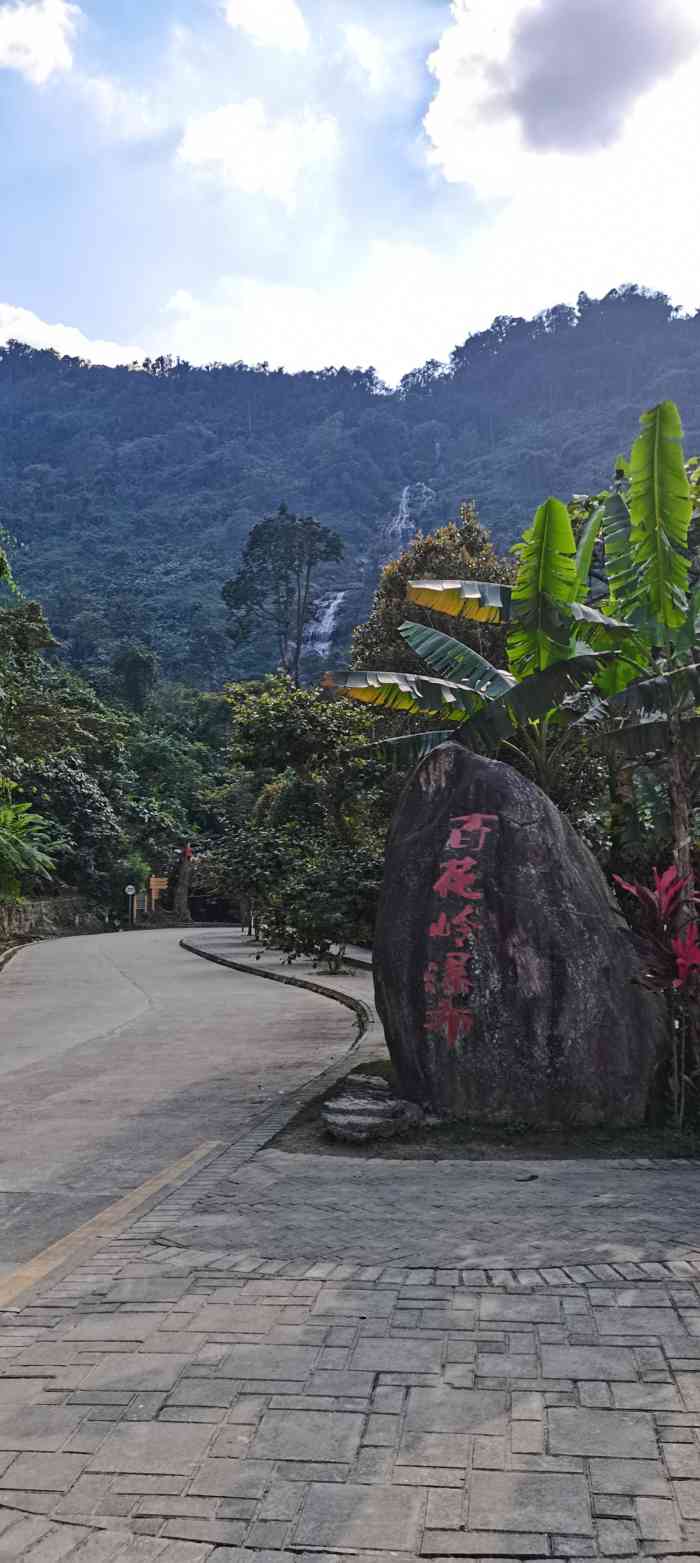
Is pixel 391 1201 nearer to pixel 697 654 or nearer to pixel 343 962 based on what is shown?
pixel 697 654

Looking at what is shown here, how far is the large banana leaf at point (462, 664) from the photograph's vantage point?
31.7ft

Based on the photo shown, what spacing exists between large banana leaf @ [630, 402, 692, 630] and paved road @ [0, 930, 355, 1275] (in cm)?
504

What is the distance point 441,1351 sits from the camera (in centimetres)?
373

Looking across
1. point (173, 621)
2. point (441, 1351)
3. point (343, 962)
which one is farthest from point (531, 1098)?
point (173, 621)

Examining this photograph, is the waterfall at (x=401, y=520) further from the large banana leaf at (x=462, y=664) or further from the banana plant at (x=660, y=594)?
the banana plant at (x=660, y=594)

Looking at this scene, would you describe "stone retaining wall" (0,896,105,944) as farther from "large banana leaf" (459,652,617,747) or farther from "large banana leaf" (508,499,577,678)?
"large banana leaf" (508,499,577,678)

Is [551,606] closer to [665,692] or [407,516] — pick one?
[665,692]

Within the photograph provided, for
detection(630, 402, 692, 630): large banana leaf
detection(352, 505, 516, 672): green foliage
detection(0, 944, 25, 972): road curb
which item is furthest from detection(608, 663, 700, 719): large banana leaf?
detection(0, 944, 25, 972): road curb

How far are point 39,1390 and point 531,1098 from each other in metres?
4.12

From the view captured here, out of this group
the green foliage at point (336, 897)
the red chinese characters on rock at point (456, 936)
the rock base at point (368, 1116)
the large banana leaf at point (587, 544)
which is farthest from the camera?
the green foliage at point (336, 897)

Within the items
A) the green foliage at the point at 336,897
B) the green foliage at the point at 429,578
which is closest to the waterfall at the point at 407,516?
the green foliage at the point at 429,578

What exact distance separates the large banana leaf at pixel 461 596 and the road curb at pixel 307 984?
480 centimetres

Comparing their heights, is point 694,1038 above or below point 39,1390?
above

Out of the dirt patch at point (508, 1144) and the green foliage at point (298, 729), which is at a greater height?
the green foliage at point (298, 729)
